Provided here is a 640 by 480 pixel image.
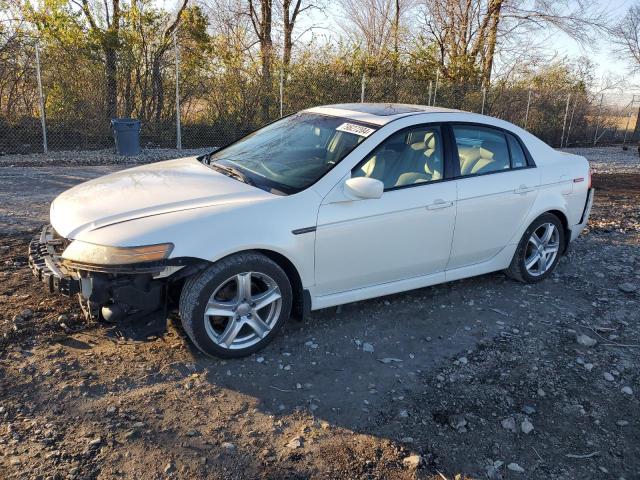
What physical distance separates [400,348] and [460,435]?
976 millimetres

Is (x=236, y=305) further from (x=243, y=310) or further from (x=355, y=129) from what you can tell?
(x=355, y=129)

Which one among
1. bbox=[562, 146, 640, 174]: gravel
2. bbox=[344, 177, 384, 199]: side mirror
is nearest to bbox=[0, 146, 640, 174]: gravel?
bbox=[562, 146, 640, 174]: gravel

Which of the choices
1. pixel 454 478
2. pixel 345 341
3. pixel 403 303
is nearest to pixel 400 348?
pixel 345 341

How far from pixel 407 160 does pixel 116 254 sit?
7.45ft

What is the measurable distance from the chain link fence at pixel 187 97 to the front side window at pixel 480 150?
989cm

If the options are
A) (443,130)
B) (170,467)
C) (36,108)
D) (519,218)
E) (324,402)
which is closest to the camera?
(170,467)

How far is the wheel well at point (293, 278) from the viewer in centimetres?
369

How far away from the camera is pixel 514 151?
197 inches

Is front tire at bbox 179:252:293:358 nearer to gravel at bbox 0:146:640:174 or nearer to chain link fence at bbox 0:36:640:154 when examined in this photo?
gravel at bbox 0:146:640:174

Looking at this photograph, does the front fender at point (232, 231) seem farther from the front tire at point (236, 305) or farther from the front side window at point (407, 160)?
the front side window at point (407, 160)

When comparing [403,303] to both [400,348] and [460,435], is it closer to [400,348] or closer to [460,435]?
[400,348]

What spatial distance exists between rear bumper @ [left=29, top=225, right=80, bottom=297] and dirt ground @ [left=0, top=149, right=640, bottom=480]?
497mm

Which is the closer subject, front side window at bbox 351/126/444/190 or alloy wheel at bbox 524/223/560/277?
front side window at bbox 351/126/444/190

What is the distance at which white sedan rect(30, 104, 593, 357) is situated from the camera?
334cm
